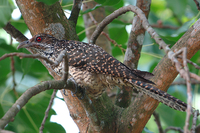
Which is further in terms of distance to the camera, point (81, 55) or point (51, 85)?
point (81, 55)

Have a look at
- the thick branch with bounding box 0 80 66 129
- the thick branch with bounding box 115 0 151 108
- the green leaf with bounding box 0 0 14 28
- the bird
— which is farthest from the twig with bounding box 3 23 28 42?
the thick branch with bounding box 115 0 151 108

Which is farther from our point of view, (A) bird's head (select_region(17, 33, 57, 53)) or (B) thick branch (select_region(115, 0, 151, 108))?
(B) thick branch (select_region(115, 0, 151, 108))

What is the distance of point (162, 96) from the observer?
2.05m

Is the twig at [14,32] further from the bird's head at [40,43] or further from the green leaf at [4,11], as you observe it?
the green leaf at [4,11]

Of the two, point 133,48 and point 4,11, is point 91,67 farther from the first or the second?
point 4,11

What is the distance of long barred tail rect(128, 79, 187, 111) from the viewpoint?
75.7 inches

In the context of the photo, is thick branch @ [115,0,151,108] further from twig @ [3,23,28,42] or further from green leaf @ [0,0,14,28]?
green leaf @ [0,0,14,28]

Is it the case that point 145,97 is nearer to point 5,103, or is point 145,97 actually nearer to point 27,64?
point 27,64

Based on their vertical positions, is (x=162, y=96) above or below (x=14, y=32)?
below

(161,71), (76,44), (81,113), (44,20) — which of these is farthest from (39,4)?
(161,71)

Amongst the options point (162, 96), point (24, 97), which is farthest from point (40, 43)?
point (162, 96)

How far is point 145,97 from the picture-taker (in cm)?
257

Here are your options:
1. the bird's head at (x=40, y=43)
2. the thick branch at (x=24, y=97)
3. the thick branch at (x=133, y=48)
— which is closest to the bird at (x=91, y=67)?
the bird's head at (x=40, y=43)

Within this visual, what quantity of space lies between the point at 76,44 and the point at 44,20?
1.54ft
